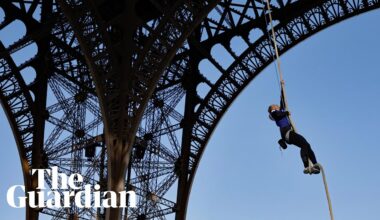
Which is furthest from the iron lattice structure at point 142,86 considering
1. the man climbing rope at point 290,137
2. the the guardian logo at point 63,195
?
the man climbing rope at point 290,137

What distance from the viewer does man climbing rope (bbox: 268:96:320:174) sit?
335 inches

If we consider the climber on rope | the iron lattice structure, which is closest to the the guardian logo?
the iron lattice structure

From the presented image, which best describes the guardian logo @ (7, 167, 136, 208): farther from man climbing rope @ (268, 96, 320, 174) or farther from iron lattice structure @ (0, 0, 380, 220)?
man climbing rope @ (268, 96, 320, 174)

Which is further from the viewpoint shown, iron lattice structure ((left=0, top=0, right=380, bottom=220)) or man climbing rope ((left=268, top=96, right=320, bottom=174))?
iron lattice structure ((left=0, top=0, right=380, bottom=220))

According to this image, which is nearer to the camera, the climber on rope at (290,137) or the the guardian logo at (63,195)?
the climber on rope at (290,137)

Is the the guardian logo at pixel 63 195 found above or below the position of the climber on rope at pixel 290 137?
above

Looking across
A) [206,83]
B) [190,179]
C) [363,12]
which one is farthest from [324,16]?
[190,179]

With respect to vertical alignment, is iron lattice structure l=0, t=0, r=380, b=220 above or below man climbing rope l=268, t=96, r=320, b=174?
above

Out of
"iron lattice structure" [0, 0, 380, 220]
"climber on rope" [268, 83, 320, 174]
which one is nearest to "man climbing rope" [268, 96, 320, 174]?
"climber on rope" [268, 83, 320, 174]

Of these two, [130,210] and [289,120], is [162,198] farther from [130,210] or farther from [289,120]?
[289,120]

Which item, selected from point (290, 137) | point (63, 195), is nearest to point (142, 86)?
point (63, 195)

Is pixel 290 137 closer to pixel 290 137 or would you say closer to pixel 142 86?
pixel 290 137

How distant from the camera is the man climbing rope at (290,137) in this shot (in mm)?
8508

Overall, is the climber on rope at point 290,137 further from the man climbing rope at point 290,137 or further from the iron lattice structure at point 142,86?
the iron lattice structure at point 142,86
